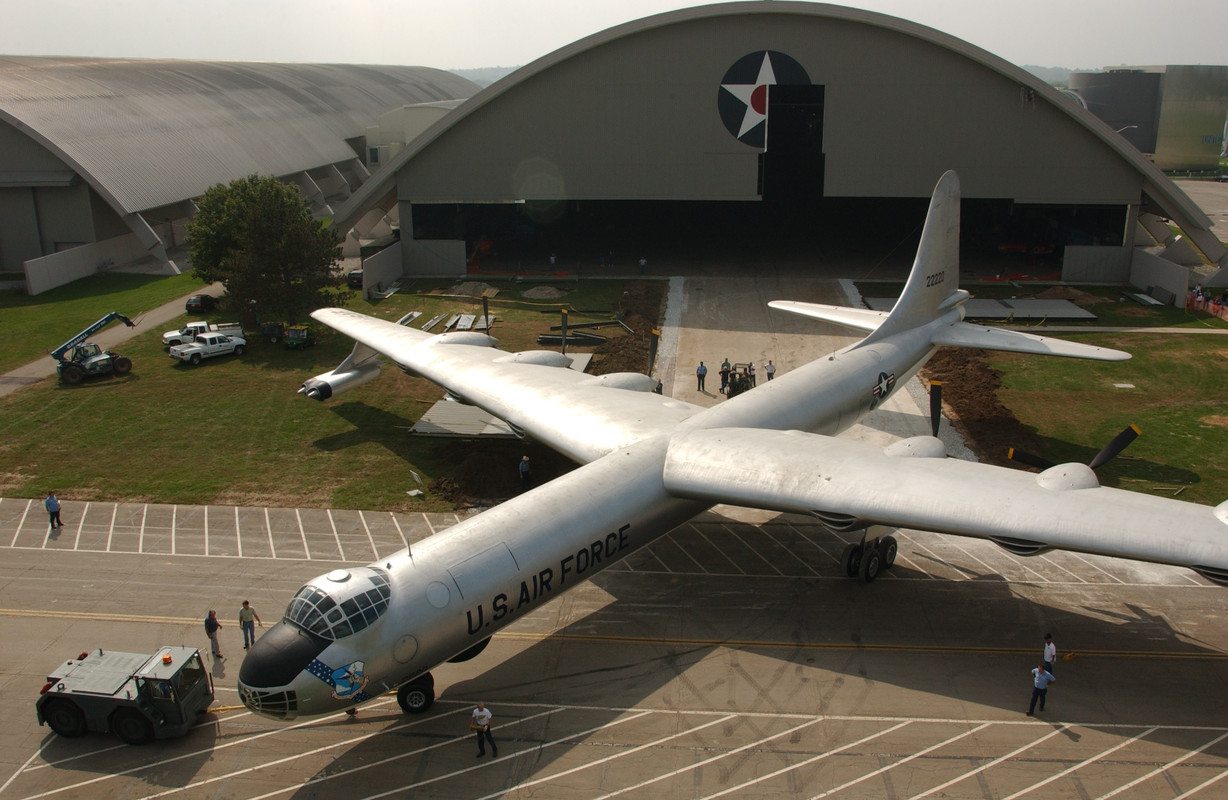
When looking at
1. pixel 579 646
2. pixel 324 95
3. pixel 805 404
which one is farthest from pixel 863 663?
pixel 324 95

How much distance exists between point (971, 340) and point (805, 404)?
36.5 feet

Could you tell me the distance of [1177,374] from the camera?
46875 mm

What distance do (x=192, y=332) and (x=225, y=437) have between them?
15.5 metres

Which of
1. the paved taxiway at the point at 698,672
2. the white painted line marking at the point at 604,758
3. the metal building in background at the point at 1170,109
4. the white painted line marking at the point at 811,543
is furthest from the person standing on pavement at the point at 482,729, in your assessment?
the metal building in background at the point at 1170,109

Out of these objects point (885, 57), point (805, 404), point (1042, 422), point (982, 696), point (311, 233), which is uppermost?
point (885, 57)

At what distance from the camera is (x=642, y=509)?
25.9 m

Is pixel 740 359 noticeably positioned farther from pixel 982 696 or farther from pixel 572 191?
pixel 982 696

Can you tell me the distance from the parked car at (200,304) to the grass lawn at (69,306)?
3.91 m

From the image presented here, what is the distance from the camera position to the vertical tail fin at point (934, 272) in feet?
126

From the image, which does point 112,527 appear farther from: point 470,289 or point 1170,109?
point 1170,109

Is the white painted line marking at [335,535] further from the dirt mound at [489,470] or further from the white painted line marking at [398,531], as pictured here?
the dirt mound at [489,470]

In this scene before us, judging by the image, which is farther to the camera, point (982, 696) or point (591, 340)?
point (591, 340)

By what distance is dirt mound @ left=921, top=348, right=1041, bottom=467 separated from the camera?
3794 cm

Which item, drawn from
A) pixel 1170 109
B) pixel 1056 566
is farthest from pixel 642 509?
pixel 1170 109
